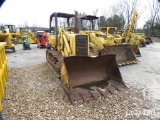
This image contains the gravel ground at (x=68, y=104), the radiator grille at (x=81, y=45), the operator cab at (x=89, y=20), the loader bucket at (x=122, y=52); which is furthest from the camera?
the operator cab at (x=89, y=20)

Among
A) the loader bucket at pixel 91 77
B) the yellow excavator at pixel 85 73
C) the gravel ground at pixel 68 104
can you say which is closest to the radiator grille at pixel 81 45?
the yellow excavator at pixel 85 73

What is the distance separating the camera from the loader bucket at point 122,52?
26.9 ft

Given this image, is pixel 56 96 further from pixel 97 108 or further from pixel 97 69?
pixel 97 69

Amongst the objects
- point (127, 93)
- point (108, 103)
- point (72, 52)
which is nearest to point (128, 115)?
point (108, 103)

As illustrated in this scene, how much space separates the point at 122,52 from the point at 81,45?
3780 mm

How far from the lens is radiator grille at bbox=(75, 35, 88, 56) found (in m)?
5.29

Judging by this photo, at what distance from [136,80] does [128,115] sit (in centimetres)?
255

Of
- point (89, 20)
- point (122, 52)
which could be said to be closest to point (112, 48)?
point (122, 52)

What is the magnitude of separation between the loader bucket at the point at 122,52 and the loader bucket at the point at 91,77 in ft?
10.1

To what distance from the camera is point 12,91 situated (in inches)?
177

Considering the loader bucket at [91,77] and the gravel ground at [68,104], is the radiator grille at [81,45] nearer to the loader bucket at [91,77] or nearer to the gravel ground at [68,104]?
the loader bucket at [91,77]

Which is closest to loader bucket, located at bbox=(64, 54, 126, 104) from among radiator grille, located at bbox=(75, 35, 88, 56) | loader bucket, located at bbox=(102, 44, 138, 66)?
radiator grille, located at bbox=(75, 35, 88, 56)

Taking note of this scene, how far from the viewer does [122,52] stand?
28.0 feet

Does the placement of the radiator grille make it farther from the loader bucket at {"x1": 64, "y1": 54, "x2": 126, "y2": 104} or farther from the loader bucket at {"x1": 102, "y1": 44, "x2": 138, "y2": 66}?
the loader bucket at {"x1": 102, "y1": 44, "x2": 138, "y2": 66}
